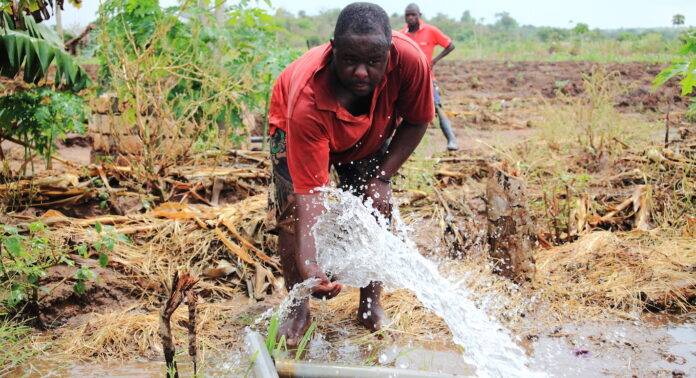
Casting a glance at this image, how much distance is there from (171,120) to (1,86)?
3.75 ft

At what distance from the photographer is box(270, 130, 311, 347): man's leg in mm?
3094

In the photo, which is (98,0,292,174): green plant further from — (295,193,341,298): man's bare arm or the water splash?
(295,193,341,298): man's bare arm

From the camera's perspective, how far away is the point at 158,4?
5.67 m

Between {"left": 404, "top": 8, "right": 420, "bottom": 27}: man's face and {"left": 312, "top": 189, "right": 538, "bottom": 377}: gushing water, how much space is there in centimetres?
526

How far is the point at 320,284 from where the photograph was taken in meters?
2.69

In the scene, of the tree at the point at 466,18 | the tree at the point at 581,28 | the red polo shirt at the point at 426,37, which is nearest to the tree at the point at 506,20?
the tree at the point at 466,18

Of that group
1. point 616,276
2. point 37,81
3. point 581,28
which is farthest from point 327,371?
point 581,28

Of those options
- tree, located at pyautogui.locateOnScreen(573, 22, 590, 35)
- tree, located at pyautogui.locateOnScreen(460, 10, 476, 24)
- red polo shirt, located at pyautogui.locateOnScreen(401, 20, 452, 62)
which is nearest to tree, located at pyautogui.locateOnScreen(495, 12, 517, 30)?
tree, located at pyautogui.locateOnScreen(460, 10, 476, 24)

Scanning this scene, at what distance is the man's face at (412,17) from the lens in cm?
824

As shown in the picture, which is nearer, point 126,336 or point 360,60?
point 360,60

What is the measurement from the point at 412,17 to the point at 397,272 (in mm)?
5640

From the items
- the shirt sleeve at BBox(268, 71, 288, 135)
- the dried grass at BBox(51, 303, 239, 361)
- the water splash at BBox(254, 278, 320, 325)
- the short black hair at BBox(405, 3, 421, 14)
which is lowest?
the dried grass at BBox(51, 303, 239, 361)

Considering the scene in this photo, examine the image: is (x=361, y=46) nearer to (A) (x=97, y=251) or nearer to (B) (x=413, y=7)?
(A) (x=97, y=251)

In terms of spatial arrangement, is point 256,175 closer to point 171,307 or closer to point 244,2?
point 244,2
